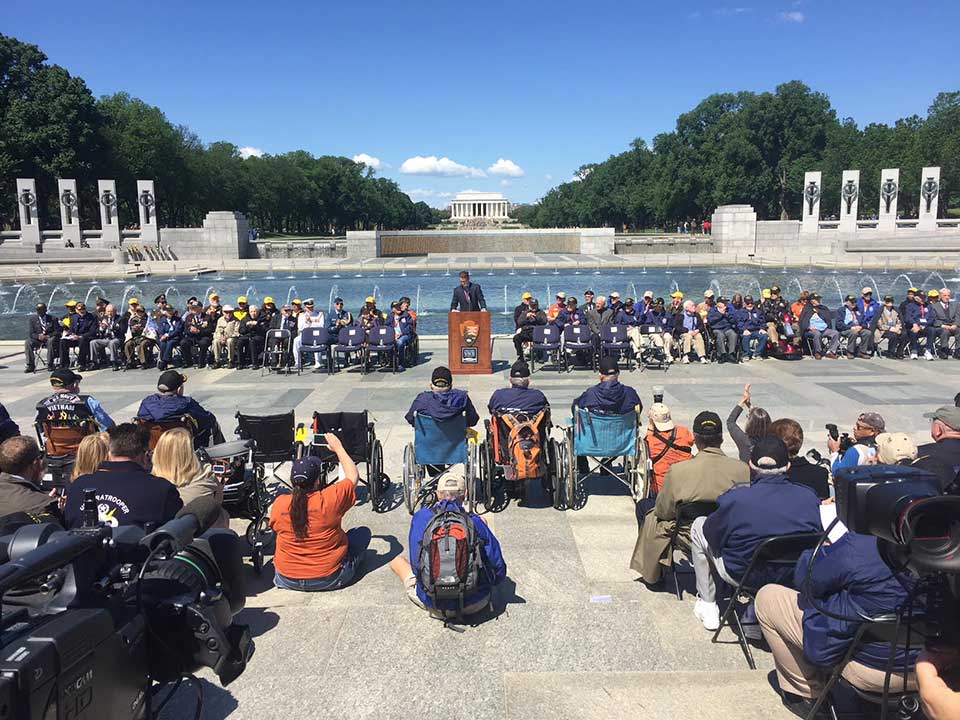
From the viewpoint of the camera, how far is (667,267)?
50.0 meters

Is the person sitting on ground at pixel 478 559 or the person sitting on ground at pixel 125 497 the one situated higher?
the person sitting on ground at pixel 125 497

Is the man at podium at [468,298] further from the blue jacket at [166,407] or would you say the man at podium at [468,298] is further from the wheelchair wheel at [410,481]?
the blue jacket at [166,407]

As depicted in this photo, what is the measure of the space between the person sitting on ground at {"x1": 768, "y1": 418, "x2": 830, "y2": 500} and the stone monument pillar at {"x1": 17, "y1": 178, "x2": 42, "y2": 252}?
64416 mm

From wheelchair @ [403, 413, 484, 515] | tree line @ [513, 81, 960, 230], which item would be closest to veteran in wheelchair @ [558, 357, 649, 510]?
wheelchair @ [403, 413, 484, 515]

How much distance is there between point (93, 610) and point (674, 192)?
91581 millimetres

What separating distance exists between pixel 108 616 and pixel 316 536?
10.2 feet

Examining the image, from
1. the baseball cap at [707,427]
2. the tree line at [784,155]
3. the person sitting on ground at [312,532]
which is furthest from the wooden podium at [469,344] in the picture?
the tree line at [784,155]

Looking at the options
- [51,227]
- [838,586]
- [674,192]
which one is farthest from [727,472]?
[674,192]

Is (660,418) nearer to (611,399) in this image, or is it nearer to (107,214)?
(611,399)

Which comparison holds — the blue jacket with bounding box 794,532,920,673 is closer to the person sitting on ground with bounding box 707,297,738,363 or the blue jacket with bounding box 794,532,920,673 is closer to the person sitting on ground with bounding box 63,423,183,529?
the person sitting on ground with bounding box 63,423,183,529

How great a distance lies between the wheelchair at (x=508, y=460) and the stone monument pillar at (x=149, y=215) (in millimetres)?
58067

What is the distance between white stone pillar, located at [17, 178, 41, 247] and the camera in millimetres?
59094

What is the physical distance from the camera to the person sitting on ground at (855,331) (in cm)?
1596

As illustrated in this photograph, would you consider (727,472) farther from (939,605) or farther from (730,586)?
(939,605)
